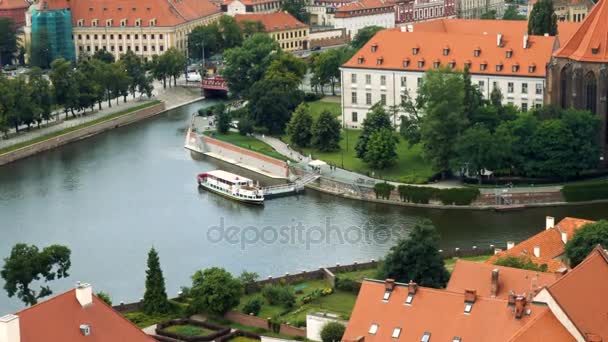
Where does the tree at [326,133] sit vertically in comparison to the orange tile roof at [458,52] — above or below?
below

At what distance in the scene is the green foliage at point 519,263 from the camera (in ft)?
161

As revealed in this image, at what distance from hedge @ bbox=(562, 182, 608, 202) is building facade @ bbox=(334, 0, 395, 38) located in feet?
165

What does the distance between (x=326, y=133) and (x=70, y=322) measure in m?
41.1

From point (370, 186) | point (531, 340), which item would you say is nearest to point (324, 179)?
point (370, 186)

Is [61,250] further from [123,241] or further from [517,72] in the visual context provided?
[517,72]

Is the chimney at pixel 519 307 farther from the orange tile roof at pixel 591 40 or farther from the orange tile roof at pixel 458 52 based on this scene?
the orange tile roof at pixel 458 52

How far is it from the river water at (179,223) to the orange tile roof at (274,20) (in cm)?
3447

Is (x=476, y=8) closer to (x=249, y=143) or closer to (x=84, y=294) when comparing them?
(x=249, y=143)

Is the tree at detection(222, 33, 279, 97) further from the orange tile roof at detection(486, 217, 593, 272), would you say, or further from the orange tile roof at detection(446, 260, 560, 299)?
the orange tile roof at detection(446, 260, 560, 299)

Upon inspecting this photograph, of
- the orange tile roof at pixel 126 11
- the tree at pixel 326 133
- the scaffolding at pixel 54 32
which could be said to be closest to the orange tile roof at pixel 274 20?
the orange tile roof at pixel 126 11

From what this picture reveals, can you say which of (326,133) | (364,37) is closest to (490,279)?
(326,133)

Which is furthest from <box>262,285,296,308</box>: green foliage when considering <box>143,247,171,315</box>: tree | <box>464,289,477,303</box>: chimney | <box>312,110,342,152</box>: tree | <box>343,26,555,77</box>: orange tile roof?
<box>343,26,555,77</box>: orange tile roof

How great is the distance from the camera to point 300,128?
8038 centimetres

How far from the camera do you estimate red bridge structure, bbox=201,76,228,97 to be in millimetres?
100438
